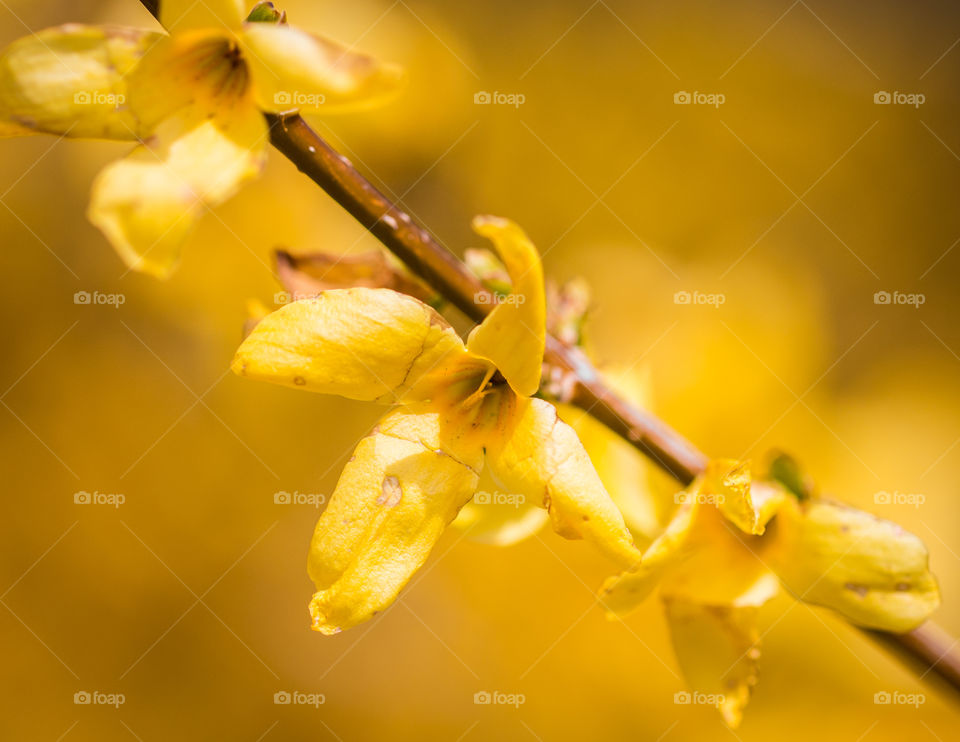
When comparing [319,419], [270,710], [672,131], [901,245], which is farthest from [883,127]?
[270,710]

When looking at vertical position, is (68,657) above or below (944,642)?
below

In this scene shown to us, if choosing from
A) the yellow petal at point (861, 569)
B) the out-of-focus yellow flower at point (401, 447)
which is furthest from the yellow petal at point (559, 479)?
the yellow petal at point (861, 569)

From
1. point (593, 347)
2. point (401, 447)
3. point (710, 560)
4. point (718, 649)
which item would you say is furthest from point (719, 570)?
point (593, 347)

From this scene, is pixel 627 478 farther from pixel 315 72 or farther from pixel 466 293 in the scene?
pixel 315 72

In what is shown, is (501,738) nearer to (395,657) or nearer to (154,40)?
(395,657)

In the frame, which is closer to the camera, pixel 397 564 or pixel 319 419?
pixel 397 564

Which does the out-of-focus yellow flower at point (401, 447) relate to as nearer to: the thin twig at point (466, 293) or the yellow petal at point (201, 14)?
the thin twig at point (466, 293)
